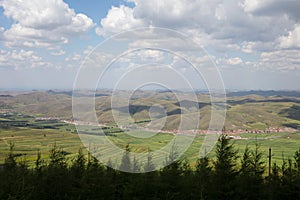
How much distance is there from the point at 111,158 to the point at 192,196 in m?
9.11

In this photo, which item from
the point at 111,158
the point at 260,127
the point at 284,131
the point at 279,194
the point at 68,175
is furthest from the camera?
the point at 260,127

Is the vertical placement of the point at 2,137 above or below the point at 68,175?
below

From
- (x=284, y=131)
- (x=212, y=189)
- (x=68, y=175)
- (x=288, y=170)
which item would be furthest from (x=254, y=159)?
(x=284, y=131)

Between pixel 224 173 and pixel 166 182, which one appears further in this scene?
pixel 166 182

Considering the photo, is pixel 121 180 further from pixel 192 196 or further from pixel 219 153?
pixel 219 153

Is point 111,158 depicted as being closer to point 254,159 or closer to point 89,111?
point 89,111

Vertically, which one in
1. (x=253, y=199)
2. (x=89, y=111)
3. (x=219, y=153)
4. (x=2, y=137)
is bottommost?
(x=2, y=137)

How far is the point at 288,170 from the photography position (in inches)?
749

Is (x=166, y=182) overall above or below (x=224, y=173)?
below

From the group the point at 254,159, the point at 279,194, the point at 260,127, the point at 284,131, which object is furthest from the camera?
the point at 260,127

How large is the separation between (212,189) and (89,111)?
40.2 ft

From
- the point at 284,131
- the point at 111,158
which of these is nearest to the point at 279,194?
the point at 111,158

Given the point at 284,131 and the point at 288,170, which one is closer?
the point at 288,170

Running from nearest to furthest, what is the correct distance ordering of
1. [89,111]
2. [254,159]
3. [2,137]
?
1. [89,111]
2. [254,159]
3. [2,137]
